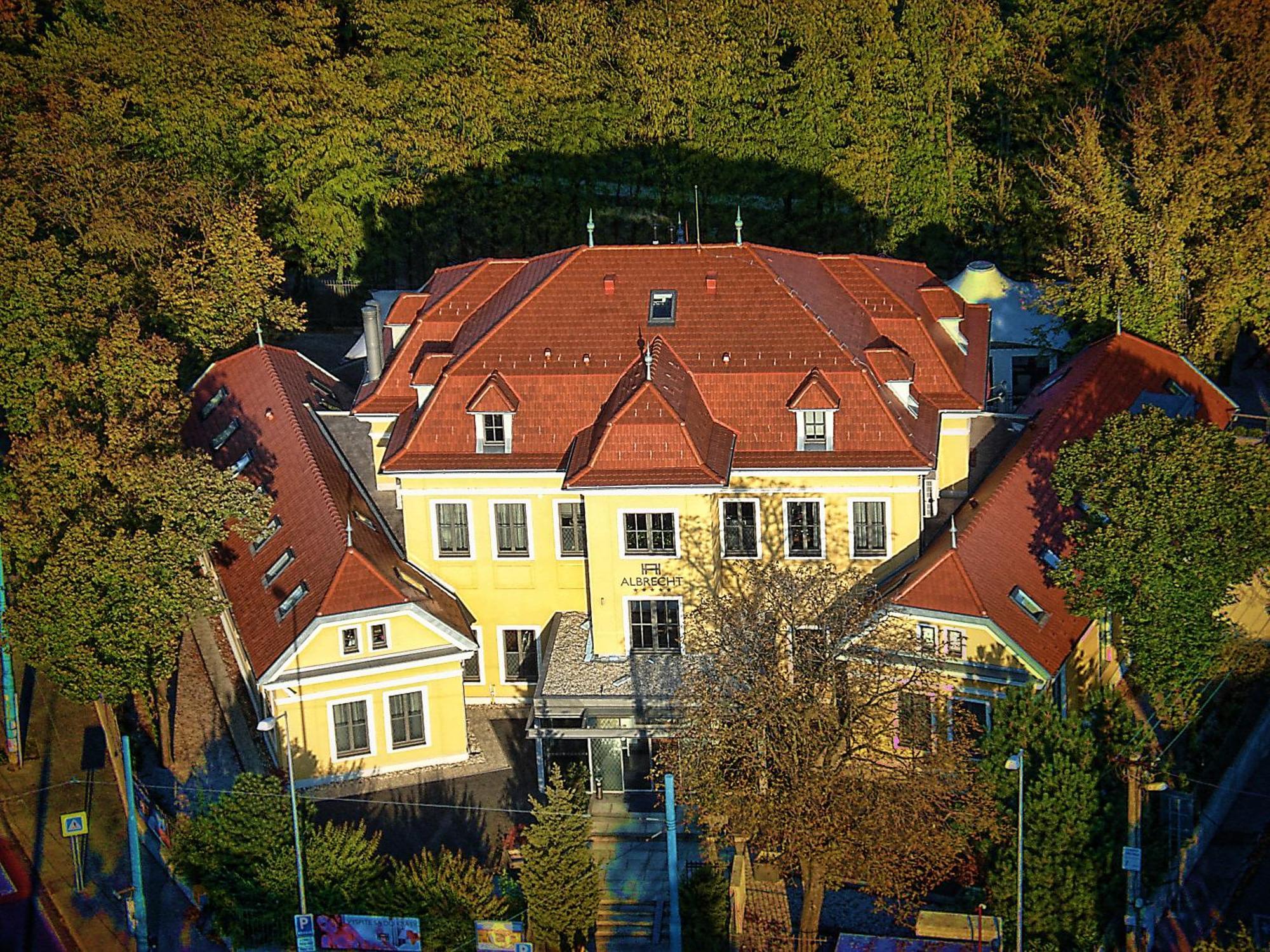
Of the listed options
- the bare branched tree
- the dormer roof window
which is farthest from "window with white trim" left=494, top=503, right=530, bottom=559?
the bare branched tree

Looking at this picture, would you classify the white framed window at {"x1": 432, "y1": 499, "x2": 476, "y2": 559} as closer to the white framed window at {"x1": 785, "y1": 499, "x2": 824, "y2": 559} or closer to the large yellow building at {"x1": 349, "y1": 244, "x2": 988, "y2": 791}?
the large yellow building at {"x1": 349, "y1": 244, "x2": 988, "y2": 791}

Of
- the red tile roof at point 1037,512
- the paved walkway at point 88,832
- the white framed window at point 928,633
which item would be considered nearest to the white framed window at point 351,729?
the paved walkway at point 88,832

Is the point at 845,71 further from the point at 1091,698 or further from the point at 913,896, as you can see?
the point at 913,896

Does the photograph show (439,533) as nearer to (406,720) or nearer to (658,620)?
(406,720)

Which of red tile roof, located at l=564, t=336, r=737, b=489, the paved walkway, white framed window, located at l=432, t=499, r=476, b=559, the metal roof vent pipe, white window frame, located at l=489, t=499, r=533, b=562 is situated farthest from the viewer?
the metal roof vent pipe

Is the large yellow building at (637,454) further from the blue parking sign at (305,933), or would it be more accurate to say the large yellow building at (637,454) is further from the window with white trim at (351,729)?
the blue parking sign at (305,933)

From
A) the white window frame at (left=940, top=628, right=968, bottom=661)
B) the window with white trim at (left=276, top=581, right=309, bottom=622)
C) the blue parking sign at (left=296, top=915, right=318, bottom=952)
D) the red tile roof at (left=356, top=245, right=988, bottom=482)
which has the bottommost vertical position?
the blue parking sign at (left=296, top=915, right=318, bottom=952)

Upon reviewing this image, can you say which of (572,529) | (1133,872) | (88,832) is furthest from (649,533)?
(88,832)
